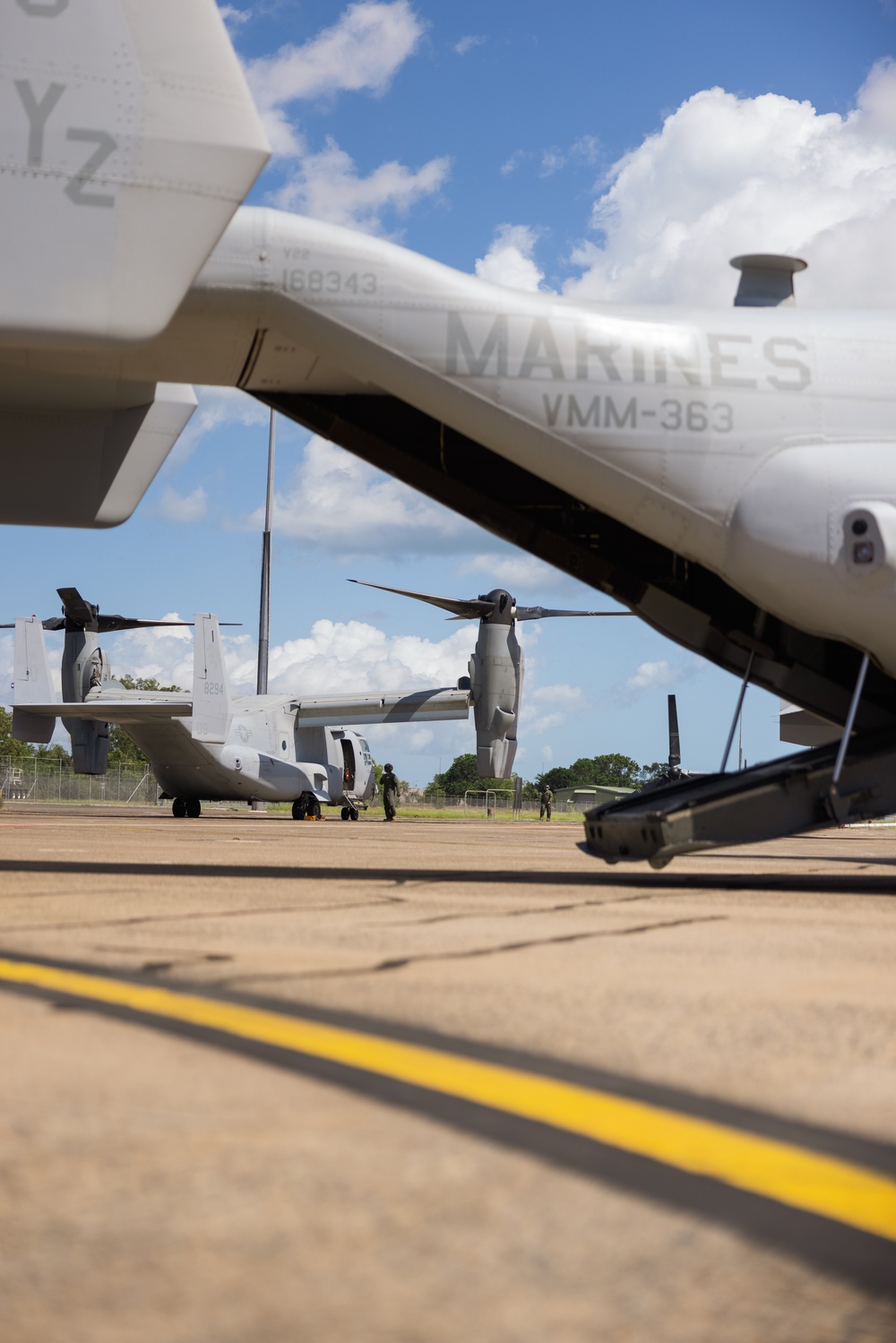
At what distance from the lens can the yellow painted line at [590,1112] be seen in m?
1.97

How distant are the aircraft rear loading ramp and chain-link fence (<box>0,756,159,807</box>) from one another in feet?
182

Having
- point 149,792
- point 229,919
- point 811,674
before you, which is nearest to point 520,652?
point 811,674

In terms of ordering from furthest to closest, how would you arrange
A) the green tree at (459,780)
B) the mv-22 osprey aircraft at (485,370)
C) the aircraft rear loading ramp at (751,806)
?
the green tree at (459,780) < the aircraft rear loading ramp at (751,806) < the mv-22 osprey aircraft at (485,370)

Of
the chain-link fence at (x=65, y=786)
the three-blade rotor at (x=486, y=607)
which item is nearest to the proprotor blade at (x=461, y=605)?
the three-blade rotor at (x=486, y=607)

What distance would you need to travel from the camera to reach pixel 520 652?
25.5m

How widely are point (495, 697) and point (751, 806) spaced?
52.0 ft

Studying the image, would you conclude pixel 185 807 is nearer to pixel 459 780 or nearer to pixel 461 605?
pixel 461 605

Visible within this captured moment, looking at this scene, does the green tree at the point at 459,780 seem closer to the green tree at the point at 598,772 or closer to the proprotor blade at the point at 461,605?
the green tree at the point at 598,772

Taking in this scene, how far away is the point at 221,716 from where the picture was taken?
1191 inches

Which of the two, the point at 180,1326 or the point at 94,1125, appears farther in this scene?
the point at 94,1125

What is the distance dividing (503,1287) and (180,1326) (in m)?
0.41

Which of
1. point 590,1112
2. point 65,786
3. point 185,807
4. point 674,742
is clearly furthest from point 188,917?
point 65,786

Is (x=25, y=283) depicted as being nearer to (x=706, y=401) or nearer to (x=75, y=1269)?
(x=706, y=401)

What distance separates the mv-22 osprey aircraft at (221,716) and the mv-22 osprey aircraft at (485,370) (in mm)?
15287
